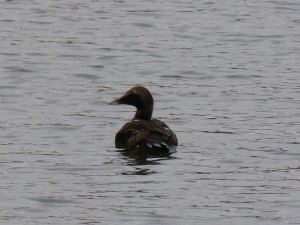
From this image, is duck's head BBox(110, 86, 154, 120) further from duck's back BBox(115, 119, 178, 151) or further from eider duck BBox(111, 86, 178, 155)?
duck's back BBox(115, 119, 178, 151)

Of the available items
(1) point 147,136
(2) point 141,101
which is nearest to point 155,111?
(2) point 141,101

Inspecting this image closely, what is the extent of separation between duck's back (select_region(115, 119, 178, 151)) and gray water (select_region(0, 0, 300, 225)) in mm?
179

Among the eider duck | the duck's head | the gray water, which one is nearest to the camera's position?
the gray water

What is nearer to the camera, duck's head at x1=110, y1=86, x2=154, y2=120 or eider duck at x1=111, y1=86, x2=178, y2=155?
eider duck at x1=111, y1=86, x2=178, y2=155

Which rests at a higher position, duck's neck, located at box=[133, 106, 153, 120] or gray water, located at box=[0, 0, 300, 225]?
duck's neck, located at box=[133, 106, 153, 120]

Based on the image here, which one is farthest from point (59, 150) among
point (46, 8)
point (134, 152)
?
point (46, 8)

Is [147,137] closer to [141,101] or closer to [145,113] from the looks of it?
[145,113]

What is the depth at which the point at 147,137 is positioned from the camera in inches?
661

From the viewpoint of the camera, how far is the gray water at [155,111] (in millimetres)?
13852

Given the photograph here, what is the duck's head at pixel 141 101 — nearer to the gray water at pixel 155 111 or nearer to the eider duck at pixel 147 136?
the eider duck at pixel 147 136

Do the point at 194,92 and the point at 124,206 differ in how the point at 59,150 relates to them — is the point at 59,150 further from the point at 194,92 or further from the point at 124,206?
the point at 194,92

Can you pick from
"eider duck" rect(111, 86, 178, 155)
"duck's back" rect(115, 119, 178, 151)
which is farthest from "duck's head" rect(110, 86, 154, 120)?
"duck's back" rect(115, 119, 178, 151)

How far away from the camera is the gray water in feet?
45.4

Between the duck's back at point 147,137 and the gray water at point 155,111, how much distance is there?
0.18 m
